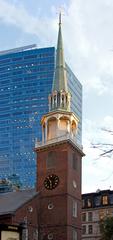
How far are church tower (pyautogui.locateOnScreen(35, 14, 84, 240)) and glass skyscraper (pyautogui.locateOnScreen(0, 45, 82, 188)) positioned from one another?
99.4 meters

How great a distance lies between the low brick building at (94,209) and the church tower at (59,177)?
25215 millimetres

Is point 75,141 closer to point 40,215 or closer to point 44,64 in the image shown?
point 40,215

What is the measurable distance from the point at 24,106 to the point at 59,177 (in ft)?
402

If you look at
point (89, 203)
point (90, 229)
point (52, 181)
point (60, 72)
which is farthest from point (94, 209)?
point (52, 181)

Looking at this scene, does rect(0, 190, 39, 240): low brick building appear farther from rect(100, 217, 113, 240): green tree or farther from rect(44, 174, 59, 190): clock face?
rect(100, 217, 113, 240): green tree

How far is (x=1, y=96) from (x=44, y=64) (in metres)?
20.4

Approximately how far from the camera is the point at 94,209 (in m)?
97.1

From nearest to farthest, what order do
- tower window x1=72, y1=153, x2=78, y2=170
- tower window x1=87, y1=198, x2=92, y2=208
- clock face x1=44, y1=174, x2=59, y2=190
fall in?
clock face x1=44, y1=174, x2=59, y2=190, tower window x1=72, y1=153, x2=78, y2=170, tower window x1=87, y1=198, x2=92, y2=208

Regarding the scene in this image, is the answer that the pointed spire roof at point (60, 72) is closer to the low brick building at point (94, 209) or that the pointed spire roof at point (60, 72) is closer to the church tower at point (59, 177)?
the church tower at point (59, 177)

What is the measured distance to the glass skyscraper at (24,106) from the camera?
18150 centimetres

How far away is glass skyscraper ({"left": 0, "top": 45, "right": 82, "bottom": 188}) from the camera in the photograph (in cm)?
18150

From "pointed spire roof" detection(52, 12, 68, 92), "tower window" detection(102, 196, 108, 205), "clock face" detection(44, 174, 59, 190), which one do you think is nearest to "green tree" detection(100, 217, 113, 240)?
"clock face" detection(44, 174, 59, 190)

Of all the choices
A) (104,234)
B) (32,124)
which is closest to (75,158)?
(104,234)

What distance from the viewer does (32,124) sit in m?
183
